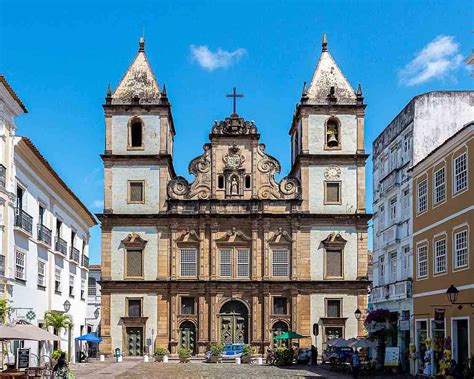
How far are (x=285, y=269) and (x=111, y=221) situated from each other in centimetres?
1157

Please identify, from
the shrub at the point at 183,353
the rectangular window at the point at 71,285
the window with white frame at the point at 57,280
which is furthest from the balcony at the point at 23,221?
the shrub at the point at 183,353

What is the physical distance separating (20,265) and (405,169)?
60.6ft

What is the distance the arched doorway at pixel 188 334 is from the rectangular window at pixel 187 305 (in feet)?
2.11

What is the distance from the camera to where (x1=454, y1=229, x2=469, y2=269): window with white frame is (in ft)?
93.0

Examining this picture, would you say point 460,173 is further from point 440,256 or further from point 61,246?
point 61,246

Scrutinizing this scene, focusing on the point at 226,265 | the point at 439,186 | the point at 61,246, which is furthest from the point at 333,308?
the point at 439,186

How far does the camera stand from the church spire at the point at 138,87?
5381cm

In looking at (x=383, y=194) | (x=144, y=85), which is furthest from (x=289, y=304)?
(x=144, y=85)

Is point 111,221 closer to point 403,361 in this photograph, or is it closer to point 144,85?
point 144,85

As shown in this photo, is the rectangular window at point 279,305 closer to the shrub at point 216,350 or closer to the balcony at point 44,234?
the shrub at point 216,350

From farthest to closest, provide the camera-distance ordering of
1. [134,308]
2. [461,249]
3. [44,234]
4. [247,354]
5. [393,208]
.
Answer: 1. [134,308]
2. [247,354]
3. [393,208]
4. [44,234]
5. [461,249]

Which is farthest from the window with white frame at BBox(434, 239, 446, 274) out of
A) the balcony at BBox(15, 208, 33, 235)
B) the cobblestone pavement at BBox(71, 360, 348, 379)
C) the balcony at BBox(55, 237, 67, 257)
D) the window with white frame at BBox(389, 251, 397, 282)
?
the balcony at BBox(55, 237, 67, 257)

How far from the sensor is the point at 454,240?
29578mm

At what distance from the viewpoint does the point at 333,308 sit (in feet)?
172
